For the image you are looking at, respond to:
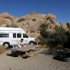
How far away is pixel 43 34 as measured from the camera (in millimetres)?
24125

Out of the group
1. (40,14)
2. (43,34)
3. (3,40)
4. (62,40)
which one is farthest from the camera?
(40,14)

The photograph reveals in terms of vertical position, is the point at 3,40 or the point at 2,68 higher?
the point at 3,40

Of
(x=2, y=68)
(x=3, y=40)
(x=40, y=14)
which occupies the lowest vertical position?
(x=2, y=68)

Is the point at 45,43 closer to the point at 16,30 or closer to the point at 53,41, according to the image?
the point at 53,41

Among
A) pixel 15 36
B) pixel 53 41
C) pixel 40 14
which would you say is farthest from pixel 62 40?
pixel 40 14

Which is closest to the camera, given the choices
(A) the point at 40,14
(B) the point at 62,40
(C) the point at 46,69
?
(C) the point at 46,69

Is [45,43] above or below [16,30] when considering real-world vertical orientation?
below

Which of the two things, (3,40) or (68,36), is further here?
(3,40)

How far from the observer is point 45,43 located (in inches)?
778

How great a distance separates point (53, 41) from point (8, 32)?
5.32 meters

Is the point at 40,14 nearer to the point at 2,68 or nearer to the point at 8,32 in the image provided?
the point at 8,32

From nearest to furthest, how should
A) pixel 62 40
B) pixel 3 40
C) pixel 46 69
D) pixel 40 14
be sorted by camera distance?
pixel 46 69, pixel 62 40, pixel 3 40, pixel 40 14

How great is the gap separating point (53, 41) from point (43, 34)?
438cm

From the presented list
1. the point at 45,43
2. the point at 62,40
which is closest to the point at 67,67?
the point at 62,40
